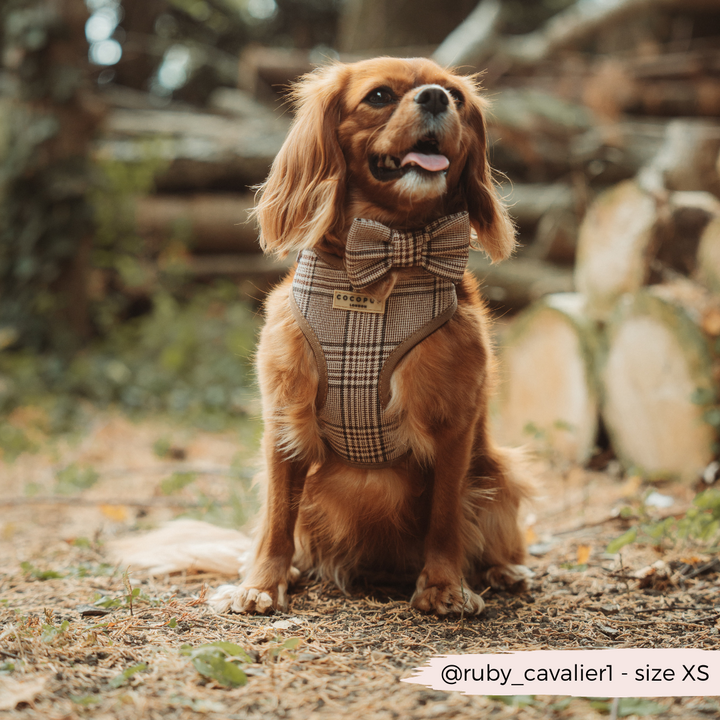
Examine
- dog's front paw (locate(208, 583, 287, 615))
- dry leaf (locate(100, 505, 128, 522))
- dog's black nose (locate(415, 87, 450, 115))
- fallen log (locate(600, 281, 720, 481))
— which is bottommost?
dry leaf (locate(100, 505, 128, 522))

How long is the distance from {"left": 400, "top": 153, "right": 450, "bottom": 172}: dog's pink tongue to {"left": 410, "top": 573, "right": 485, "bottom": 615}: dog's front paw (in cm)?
125

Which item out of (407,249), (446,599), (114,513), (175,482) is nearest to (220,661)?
(446,599)

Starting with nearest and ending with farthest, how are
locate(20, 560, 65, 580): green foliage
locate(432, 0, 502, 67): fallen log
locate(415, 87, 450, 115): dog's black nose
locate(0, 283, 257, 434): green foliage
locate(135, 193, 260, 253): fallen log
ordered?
locate(415, 87, 450, 115): dog's black nose
locate(20, 560, 65, 580): green foliage
locate(0, 283, 257, 434): green foliage
locate(135, 193, 260, 253): fallen log
locate(432, 0, 502, 67): fallen log

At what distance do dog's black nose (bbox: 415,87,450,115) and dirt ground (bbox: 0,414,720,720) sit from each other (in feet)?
4.89

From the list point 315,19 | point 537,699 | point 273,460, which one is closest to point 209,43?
point 315,19

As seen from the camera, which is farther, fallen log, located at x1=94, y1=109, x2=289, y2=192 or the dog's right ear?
fallen log, located at x1=94, y1=109, x2=289, y2=192

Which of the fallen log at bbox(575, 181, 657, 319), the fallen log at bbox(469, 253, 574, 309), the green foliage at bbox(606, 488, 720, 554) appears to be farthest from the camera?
the fallen log at bbox(469, 253, 574, 309)

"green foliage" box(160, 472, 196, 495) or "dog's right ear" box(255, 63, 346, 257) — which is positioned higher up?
"dog's right ear" box(255, 63, 346, 257)

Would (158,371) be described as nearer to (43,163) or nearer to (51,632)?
(43,163)

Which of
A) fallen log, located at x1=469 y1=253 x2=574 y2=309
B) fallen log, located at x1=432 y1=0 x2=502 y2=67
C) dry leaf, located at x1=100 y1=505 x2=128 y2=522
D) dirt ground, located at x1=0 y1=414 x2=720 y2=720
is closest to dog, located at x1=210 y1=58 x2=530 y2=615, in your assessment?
dirt ground, located at x1=0 y1=414 x2=720 y2=720

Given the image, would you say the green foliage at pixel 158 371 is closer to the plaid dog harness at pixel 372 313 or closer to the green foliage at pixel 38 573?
the green foliage at pixel 38 573

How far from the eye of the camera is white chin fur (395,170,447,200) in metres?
2.04

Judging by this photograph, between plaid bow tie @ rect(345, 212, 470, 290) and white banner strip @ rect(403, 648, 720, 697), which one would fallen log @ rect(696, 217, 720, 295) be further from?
white banner strip @ rect(403, 648, 720, 697)

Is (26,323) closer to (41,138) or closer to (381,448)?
(41,138)
